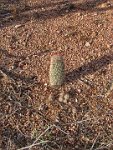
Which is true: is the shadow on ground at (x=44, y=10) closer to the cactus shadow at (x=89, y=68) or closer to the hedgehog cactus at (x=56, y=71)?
the cactus shadow at (x=89, y=68)

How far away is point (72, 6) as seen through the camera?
5.24m

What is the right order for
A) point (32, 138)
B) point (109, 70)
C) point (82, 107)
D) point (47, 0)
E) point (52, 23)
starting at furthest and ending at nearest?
point (47, 0) < point (52, 23) < point (109, 70) < point (82, 107) < point (32, 138)

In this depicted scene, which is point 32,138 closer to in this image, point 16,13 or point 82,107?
point 82,107

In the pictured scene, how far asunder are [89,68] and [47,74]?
1.38 ft

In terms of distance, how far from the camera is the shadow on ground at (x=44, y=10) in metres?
5.14

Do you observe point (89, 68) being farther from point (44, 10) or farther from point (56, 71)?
point (44, 10)

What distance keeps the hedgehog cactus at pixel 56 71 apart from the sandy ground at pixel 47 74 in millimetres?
80

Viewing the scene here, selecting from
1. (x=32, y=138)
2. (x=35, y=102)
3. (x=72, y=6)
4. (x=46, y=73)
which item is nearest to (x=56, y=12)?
(x=72, y=6)

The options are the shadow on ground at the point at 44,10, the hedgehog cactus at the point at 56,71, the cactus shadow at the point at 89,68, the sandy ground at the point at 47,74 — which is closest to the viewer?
the sandy ground at the point at 47,74

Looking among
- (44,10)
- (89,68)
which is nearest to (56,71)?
(89,68)

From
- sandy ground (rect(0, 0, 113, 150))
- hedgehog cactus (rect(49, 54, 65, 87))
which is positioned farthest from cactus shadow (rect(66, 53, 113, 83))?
hedgehog cactus (rect(49, 54, 65, 87))

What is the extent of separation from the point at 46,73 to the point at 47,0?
1225 millimetres

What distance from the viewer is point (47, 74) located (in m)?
4.50

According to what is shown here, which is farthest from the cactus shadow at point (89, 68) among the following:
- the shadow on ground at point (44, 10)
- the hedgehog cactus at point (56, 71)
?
the shadow on ground at point (44, 10)
